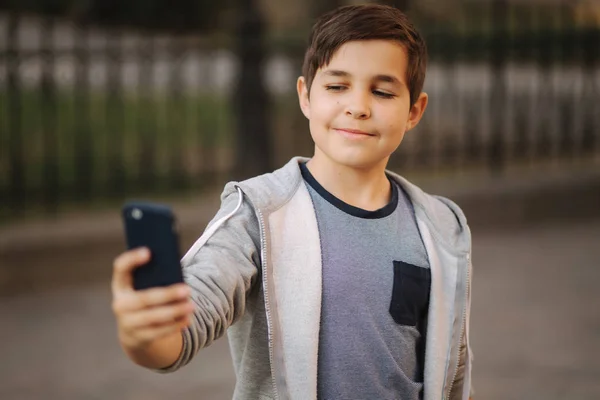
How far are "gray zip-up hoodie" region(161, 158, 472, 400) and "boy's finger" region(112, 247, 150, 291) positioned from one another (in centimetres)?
31

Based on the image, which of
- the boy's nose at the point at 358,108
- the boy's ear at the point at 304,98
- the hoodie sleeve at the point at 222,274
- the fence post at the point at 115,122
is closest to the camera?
the hoodie sleeve at the point at 222,274

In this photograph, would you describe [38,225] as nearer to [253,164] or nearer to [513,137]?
[253,164]

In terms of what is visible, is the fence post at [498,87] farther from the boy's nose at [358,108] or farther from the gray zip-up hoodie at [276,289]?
the boy's nose at [358,108]

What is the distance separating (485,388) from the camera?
16.1 ft

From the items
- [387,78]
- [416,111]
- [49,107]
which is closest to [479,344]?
[416,111]

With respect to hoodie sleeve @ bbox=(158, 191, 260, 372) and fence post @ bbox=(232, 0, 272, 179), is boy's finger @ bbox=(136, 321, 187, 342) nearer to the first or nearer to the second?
hoodie sleeve @ bbox=(158, 191, 260, 372)

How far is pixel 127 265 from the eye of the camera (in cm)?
161

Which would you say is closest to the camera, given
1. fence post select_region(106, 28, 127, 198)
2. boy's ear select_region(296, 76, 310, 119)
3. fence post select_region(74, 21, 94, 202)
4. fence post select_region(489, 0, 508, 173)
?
boy's ear select_region(296, 76, 310, 119)

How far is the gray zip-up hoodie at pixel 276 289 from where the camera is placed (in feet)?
6.67

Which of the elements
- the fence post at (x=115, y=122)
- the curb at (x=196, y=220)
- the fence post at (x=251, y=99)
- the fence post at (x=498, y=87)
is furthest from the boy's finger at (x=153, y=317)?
the fence post at (x=498, y=87)

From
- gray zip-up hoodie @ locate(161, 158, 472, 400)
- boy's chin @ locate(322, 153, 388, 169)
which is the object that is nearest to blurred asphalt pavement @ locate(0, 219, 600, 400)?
gray zip-up hoodie @ locate(161, 158, 472, 400)

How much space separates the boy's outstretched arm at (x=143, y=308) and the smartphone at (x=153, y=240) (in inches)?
0.5

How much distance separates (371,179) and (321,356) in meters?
0.41

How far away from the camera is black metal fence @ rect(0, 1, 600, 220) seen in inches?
319
